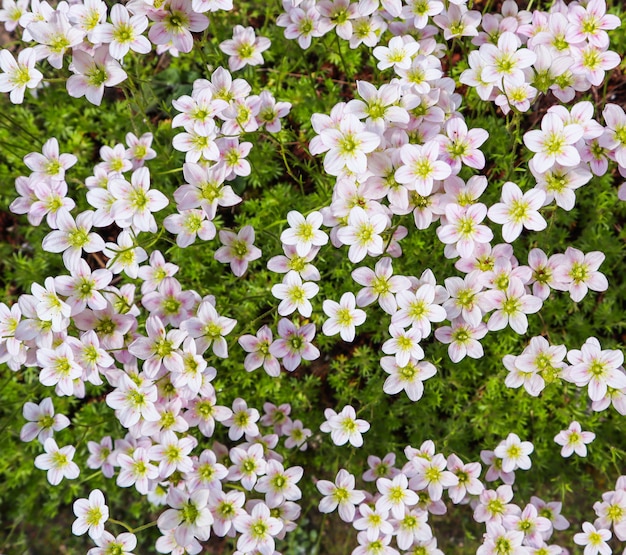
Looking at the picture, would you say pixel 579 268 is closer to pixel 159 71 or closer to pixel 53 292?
pixel 53 292

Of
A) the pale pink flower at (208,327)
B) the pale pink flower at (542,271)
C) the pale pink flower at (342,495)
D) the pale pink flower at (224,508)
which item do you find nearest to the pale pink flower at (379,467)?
the pale pink flower at (342,495)

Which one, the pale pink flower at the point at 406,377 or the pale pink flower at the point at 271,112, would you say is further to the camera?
the pale pink flower at the point at 271,112

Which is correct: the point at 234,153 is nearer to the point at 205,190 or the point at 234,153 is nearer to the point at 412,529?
the point at 205,190

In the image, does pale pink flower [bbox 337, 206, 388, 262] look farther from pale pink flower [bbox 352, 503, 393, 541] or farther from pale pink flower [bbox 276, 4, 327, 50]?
pale pink flower [bbox 352, 503, 393, 541]

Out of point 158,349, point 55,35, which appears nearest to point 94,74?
point 55,35

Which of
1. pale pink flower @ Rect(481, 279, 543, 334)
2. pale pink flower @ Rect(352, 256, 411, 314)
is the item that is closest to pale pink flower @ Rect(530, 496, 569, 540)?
pale pink flower @ Rect(481, 279, 543, 334)

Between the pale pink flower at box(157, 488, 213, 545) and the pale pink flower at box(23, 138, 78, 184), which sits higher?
the pale pink flower at box(23, 138, 78, 184)

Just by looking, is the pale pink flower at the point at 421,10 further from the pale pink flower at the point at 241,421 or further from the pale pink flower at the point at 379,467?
the pale pink flower at the point at 379,467

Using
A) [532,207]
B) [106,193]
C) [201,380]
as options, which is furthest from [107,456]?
[532,207]
